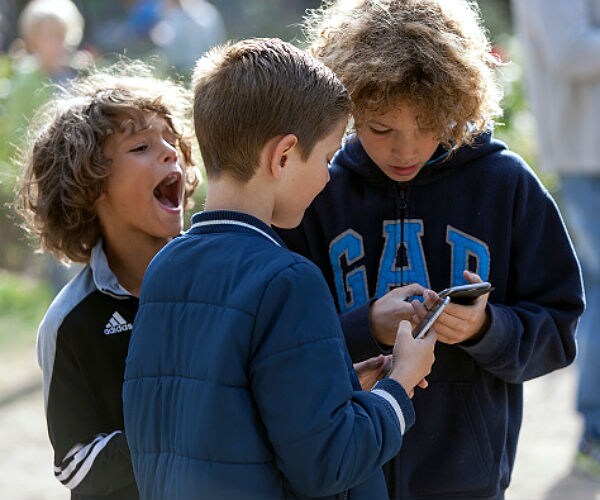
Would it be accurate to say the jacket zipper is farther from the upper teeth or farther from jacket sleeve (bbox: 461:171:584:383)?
the upper teeth

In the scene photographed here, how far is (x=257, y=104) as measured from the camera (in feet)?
6.96

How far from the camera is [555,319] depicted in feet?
8.74

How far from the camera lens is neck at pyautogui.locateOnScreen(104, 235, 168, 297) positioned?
9.36 feet

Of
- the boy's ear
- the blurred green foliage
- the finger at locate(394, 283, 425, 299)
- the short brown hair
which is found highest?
the short brown hair

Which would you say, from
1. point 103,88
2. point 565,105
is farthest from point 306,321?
point 565,105

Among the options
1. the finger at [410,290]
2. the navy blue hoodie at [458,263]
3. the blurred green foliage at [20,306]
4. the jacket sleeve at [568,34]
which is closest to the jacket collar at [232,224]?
the finger at [410,290]

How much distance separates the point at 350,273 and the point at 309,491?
0.78 meters

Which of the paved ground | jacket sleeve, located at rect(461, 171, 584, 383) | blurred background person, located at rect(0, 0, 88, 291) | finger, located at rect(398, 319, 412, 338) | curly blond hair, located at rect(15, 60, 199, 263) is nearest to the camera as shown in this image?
finger, located at rect(398, 319, 412, 338)

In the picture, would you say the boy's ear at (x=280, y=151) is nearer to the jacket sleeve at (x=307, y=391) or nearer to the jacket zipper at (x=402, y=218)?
the jacket sleeve at (x=307, y=391)

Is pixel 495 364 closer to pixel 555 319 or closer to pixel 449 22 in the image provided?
pixel 555 319

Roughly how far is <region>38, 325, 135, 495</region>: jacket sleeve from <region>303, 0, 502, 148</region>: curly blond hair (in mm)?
856

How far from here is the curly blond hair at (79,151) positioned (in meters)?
2.79

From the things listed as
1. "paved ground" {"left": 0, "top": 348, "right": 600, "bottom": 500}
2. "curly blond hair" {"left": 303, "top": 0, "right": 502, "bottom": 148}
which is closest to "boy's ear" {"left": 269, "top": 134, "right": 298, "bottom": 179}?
"curly blond hair" {"left": 303, "top": 0, "right": 502, "bottom": 148}

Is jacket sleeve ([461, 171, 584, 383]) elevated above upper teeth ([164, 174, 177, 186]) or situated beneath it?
situated beneath
